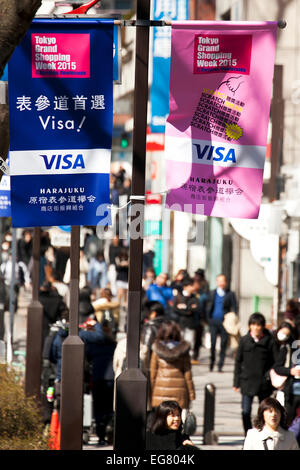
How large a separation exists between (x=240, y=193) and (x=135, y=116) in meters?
1.07

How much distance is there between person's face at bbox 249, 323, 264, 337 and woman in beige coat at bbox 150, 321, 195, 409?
124 cm

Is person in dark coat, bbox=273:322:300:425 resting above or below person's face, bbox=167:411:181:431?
below

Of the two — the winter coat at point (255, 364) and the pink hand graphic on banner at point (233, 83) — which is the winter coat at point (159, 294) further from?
the pink hand graphic on banner at point (233, 83)

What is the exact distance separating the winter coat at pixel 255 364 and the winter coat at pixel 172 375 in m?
1.18

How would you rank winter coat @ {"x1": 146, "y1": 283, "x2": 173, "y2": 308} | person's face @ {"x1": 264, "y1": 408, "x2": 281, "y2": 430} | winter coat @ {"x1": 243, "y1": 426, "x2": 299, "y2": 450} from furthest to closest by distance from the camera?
winter coat @ {"x1": 146, "y1": 283, "x2": 173, "y2": 308} → person's face @ {"x1": 264, "y1": 408, "x2": 281, "y2": 430} → winter coat @ {"x1": 243, "y1": 426, "x2": 299, "y2": 450}

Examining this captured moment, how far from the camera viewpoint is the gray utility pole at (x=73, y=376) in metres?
11.5

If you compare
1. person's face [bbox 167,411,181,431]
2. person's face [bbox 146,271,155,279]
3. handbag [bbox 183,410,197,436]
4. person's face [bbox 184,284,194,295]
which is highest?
person's face [bbox 167,411,181,431]

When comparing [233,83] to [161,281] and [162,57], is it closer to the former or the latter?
[162,57]

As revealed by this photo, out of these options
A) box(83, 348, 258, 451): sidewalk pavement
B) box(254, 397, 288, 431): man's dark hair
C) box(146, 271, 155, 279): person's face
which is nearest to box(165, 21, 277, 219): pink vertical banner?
box(254, 397, 288, 431): man's dark hair

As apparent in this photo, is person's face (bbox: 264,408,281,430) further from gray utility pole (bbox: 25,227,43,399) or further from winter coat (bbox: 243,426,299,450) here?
gray utility pole (bbox: 25,227,43,399)

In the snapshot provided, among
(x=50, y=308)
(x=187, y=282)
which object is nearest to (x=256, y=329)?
(x=50, y=308)

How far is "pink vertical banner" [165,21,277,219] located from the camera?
8.33m

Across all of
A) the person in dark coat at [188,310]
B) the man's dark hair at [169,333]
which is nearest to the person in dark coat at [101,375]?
the man's dark hair at [169,333]
